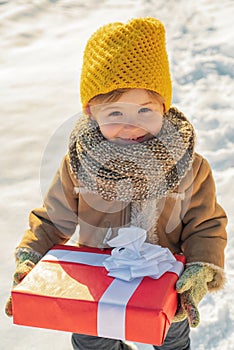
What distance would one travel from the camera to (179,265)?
1.46 meters

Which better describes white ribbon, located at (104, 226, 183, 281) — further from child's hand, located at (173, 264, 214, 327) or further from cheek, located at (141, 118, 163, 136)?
cheek, located at (141, 118, 163, 136)

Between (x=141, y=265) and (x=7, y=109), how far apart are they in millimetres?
2016

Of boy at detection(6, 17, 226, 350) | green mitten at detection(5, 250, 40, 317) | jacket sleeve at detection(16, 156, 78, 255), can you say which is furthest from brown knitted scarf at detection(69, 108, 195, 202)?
green mitten at detection(5, 250, 40, 317)

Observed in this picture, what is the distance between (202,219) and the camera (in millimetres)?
1542

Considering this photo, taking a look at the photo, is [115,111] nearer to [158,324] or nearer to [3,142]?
[158,324]

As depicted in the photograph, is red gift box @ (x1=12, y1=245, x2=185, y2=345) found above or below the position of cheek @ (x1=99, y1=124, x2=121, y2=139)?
below

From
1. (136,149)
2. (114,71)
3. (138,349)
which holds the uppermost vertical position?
(114,71)

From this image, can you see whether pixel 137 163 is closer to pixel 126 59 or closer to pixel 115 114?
pixel 115 114

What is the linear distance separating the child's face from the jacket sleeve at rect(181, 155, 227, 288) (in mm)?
156

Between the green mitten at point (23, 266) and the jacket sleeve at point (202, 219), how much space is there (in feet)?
1.25

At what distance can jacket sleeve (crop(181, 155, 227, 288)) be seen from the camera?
152cm

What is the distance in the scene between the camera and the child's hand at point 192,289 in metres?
1.36

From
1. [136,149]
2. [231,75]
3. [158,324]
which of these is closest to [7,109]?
[231,75]

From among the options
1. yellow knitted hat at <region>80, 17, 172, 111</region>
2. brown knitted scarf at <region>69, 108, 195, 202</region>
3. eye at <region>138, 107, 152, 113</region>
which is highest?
yellow knitted hat at <region>80, 17, 172, 111</region>
